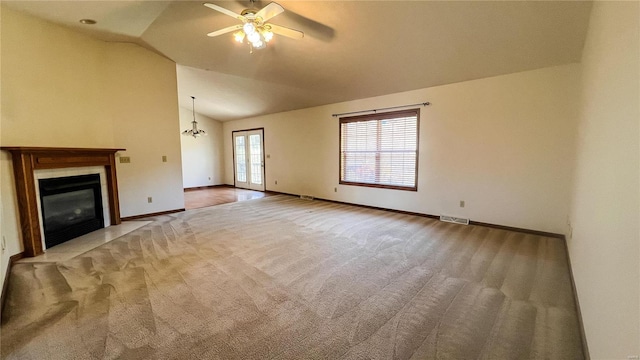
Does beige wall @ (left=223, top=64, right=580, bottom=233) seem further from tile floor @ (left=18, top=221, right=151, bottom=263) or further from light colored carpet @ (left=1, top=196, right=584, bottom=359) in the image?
tile floor @ (left=18, top=221, right=151, bottom=263)

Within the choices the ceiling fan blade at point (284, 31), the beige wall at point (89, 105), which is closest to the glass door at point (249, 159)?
the beige wall at point (89, 105)

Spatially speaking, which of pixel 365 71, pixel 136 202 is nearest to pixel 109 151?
pixel 136 202

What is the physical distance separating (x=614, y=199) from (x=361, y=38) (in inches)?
123

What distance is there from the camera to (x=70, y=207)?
154 inches

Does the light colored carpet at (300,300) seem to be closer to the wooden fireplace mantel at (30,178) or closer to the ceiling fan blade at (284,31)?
the wooden fireplace mantel at (30,178)

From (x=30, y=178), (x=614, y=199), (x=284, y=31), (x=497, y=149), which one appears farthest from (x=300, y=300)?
(x=497, y=149)

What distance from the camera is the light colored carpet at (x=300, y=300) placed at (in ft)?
5.59

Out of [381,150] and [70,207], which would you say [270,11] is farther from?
[70,207]

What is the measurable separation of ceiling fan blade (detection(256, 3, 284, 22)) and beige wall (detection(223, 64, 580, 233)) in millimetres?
3160

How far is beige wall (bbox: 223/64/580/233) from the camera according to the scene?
11.8 ft

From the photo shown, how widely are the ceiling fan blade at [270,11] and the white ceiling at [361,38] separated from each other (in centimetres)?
50

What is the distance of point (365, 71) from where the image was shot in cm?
444

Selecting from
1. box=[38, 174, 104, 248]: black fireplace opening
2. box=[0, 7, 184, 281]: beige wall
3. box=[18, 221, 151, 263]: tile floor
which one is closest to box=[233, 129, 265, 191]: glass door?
box=[0, 7, 184, 281]: beige wall

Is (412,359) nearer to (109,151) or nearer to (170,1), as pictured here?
(170,1)
